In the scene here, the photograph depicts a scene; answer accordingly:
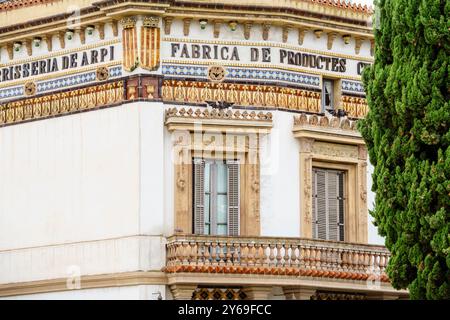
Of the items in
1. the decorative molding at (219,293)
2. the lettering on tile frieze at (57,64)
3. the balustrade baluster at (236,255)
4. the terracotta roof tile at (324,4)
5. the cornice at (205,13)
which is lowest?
the decorative molding at (219,293)

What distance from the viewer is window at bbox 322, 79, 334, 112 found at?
126 ft

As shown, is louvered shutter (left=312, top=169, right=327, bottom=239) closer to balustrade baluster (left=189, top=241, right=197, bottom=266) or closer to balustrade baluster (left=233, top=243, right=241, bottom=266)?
balustrade baluster (left=233, top=243, right=241, bottom=266)

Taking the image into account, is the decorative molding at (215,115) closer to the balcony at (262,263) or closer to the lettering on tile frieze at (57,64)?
the lettering on tile frieze at (57,64)

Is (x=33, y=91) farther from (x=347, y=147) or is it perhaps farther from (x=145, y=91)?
(x=347, y=147)

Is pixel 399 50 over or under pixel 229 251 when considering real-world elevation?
over

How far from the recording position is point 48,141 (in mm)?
37969

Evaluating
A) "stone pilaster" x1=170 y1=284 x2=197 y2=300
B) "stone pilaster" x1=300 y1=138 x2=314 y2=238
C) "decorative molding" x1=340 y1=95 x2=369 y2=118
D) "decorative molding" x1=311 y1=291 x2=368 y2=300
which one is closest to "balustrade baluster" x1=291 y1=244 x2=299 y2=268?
"decorative molding" x1=311 y1=291 x2=368 y2=300

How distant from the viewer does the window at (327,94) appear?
38281 millimetres

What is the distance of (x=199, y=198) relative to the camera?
36781 millimetres

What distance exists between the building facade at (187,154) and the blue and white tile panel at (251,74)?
0.03 m

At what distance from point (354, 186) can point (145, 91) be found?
16.9 ft

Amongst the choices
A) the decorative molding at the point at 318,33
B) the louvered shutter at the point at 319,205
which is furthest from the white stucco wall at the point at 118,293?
the decorative molding at the point at 318,33
